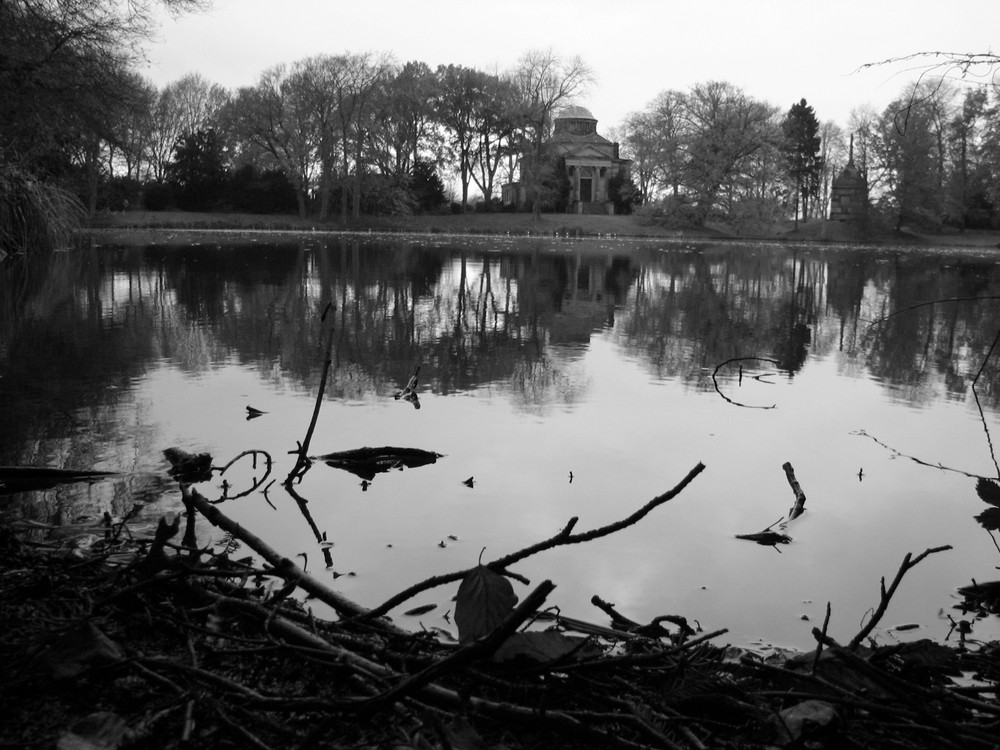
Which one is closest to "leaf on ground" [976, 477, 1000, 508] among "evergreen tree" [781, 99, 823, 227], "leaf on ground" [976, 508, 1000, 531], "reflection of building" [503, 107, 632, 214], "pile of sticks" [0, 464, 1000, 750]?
"leaf on ground" [976, 508, 1000, 531]

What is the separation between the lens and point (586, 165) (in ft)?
290

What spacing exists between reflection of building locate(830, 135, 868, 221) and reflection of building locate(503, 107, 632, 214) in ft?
57.6

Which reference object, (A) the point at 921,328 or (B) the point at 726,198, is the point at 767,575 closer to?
(A) the point at 921,328

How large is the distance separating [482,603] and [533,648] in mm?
186

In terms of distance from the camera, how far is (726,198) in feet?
223

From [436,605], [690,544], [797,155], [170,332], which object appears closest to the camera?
[436,605]

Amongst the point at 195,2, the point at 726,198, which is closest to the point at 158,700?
the point at 195,2

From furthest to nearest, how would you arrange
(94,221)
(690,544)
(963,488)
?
1. (94,221)
2. (963,488)
3. (690,544)

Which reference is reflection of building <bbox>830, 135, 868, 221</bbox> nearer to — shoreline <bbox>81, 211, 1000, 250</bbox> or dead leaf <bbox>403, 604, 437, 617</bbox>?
shoreline <bbox>81, 211, 1000, 250</bbox>

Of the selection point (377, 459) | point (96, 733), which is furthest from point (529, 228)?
point (96, 733)

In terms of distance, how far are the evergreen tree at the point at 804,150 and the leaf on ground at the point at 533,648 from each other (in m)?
79.2

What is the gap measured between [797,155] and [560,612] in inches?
3216

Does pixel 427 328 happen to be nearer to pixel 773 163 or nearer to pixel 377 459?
pixel 377 459

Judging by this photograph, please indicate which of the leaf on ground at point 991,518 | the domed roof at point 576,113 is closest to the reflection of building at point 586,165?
the domed roof at point 576,113
